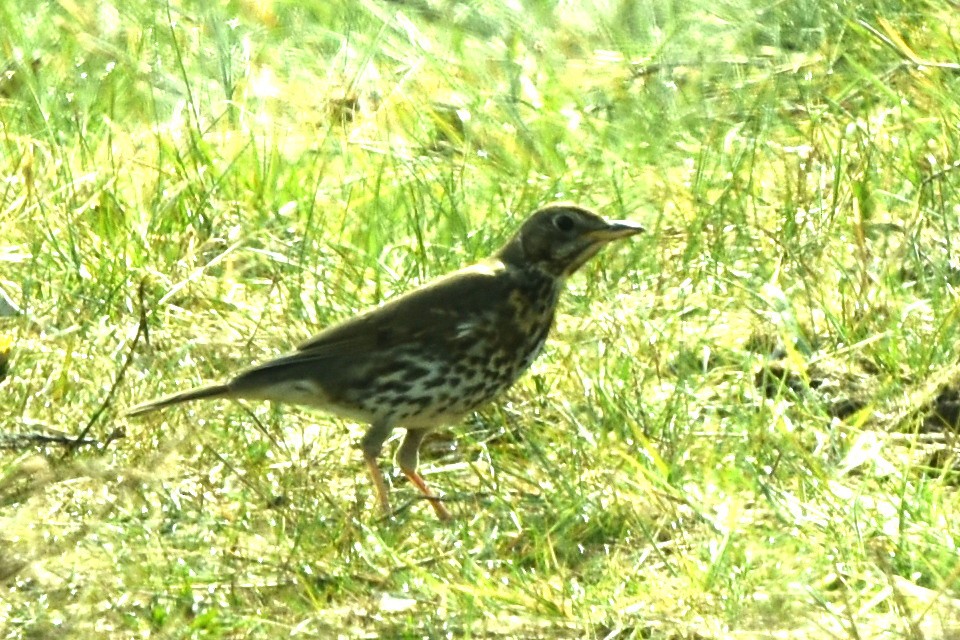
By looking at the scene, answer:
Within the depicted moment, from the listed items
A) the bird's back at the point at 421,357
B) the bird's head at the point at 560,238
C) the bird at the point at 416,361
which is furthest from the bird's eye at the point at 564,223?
the bird's back at the point at 421,357

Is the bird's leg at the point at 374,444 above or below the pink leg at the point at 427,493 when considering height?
above

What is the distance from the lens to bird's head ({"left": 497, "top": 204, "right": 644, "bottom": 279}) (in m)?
6.60

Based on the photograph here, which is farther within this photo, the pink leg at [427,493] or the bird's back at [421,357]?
the bird's back at [421,357]

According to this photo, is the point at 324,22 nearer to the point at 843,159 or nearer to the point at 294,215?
the point at 294,215

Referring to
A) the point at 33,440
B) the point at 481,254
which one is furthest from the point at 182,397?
the point at 481,254

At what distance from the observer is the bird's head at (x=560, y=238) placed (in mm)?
6598

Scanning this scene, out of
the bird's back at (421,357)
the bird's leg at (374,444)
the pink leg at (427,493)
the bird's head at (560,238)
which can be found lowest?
the pink leg at (427,493)

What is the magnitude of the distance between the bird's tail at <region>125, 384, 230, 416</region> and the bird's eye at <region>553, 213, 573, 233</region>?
1149mm

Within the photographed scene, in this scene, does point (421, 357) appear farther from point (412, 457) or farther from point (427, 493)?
point (427, 493)

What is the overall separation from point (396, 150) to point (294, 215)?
745 mm

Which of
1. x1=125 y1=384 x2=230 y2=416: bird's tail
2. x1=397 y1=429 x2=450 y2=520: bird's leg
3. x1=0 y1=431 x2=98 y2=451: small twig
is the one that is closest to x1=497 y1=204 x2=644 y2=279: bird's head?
x1=397 y1=429 x2=450 y2=520: bird's leg

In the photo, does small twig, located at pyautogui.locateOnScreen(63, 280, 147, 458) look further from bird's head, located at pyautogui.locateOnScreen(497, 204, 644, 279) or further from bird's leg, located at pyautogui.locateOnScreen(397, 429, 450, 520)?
bird's head, located at pyautogui.locateOnScreen(497, 204, 644, 279)

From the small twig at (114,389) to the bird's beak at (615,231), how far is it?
1.34 meters

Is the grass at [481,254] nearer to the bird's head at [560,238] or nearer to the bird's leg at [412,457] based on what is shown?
the bird's leg at [412,457]
